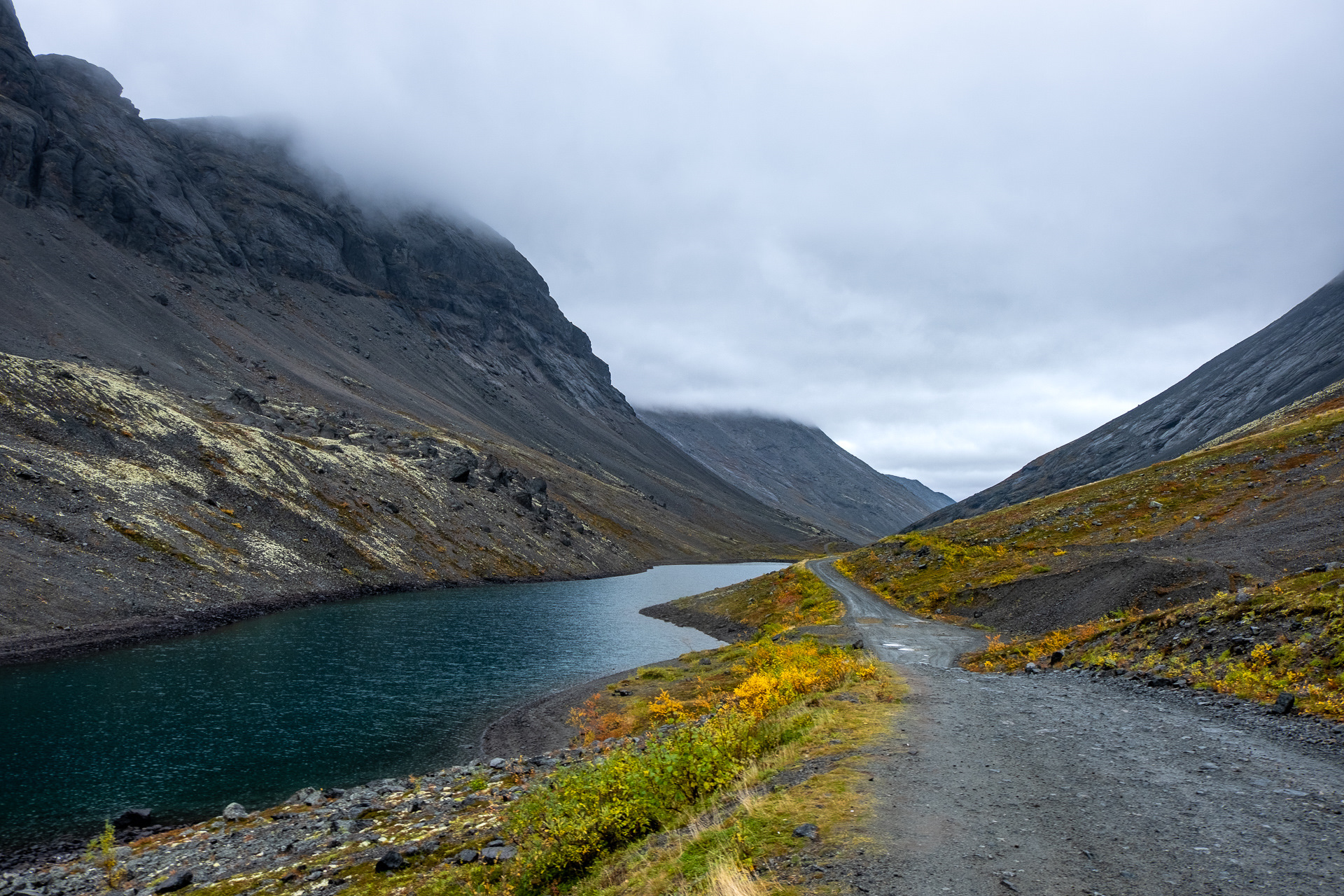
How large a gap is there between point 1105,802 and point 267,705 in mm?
41361

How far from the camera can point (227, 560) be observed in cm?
7181

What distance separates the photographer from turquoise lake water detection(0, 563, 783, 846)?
25406 millimetres

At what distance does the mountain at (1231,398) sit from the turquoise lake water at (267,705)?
464ft

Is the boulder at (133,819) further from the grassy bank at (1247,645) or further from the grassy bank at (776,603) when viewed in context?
the grassy bank at (776,603)

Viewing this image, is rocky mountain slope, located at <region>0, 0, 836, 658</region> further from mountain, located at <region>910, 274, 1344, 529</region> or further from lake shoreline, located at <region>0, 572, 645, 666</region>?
mountain, located at <region>910, 274, 1344, 529</region>

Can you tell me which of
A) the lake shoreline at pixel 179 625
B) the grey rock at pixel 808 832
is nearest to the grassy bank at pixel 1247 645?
the grey rock at pixel 808 832

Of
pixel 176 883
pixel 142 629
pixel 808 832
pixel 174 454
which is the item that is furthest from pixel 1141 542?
Result: pixel 174 454

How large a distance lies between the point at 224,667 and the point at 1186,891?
177ft

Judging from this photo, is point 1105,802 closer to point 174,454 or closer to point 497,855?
point 497,855

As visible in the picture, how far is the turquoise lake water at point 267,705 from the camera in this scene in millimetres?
25406

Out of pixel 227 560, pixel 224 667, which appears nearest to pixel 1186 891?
pixel 224 667

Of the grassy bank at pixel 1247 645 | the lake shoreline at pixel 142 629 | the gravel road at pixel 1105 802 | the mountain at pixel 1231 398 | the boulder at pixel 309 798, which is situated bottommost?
the lake shoreline at pixel 142 629

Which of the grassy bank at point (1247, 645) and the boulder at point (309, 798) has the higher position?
the grassy bank at point (1247, 645)

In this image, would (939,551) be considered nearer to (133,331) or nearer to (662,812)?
(662,812)
